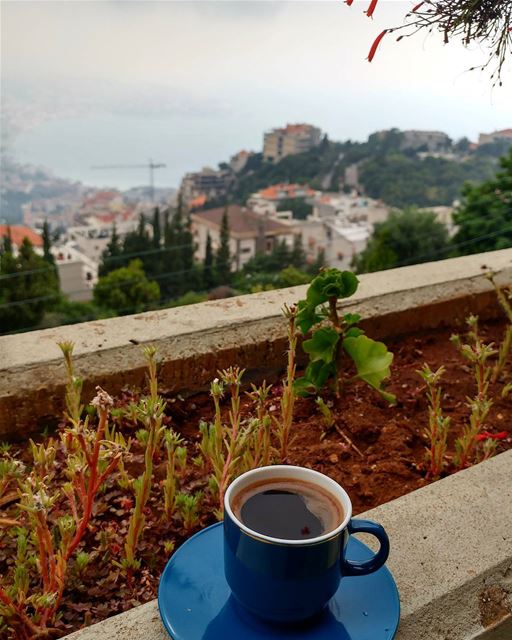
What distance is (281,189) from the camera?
111 ft

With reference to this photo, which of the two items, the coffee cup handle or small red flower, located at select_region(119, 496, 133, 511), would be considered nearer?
the coffee cup handle

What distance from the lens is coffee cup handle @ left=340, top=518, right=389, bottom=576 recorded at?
836mm

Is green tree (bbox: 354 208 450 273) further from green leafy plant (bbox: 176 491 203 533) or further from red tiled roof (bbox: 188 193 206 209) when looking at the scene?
green leafy plant (bbox: 176 491 203 533)

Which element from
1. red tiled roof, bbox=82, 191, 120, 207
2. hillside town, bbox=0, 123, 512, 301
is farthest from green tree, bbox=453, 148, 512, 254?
red tiled roof, bbox=82, 191, 120, 207

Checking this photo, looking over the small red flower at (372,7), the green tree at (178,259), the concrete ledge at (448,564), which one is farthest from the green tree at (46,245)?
the concrete ledge at (448,564)

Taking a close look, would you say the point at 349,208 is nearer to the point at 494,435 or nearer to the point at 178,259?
the point at 178,259

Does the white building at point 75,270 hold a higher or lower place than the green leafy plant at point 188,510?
lower

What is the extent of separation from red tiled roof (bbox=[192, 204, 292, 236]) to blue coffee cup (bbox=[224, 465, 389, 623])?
31125 mm

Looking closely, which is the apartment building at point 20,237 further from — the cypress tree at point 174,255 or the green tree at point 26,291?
the cypress tree at point 174,255

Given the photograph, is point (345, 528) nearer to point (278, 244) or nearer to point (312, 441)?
point (312, 441)

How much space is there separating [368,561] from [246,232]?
31.9m

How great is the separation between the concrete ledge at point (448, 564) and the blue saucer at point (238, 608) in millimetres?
33

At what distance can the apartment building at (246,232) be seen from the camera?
1256 inches

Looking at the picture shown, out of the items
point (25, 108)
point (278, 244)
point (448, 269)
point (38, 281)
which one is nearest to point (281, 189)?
point (278, 244)
